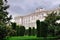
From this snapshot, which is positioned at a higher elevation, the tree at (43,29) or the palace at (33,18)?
the palace at (33,18)

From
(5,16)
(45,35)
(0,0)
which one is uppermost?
(0,0)

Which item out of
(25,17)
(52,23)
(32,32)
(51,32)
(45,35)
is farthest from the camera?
(25,17)

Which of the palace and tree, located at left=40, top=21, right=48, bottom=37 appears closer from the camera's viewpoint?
tree, located at left=40, top=21, right=48, bottom=37

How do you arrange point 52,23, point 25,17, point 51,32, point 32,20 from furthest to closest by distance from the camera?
point 25,17
point 32,20
point 52,23
point 51,32

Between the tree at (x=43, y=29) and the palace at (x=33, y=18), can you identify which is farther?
the palace at (x=33, y=18)

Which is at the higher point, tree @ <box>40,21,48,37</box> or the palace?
the palace

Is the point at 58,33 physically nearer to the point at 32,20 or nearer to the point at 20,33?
the point at 20,33

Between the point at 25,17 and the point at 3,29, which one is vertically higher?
A: the point at 25,17

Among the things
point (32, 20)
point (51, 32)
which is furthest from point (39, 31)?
point (32, 20)

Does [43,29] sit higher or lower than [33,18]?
lower

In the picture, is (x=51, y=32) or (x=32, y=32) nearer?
(x=51, y=32)

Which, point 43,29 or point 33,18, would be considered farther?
point 33,18

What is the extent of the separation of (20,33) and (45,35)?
534 inches

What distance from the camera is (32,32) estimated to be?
147ft
